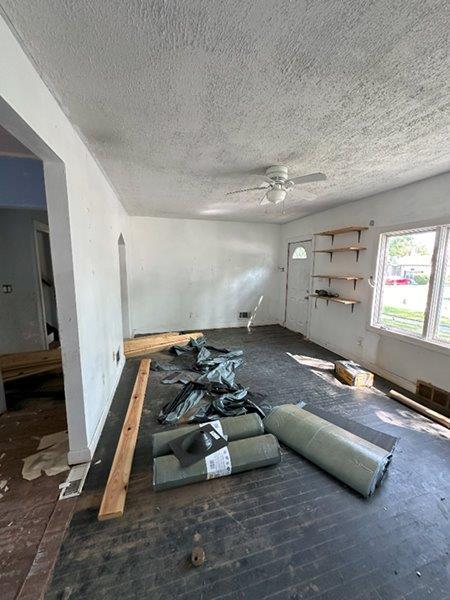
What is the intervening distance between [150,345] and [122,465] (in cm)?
259

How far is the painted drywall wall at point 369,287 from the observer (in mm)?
2760

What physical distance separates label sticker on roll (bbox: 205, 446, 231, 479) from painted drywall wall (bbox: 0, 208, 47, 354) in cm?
322

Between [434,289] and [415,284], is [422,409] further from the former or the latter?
[415,284]

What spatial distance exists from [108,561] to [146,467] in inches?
23.6

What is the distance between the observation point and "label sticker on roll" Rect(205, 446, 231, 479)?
1.71 metres

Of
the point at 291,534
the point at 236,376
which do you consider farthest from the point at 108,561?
the point at 236,376

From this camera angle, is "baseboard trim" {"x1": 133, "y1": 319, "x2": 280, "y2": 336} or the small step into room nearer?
the small step into room

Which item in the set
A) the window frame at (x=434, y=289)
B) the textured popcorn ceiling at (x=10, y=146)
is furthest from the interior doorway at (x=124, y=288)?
the window frame at (x=434, y=289)

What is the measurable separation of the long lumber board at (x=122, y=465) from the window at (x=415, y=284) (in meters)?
3.31

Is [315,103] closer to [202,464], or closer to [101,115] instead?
[101,115]

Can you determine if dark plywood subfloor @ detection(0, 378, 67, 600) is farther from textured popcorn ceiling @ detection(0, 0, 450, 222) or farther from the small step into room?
textured popcorn ceiling @ detection(0, 0, 450, 222)

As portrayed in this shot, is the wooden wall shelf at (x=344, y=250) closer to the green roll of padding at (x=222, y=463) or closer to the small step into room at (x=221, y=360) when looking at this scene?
the small step into room at (x=221, y=360)

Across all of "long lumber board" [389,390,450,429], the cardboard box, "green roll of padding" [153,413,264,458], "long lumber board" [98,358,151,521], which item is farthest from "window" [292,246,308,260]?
"long lumber board" [98,358,151,521]

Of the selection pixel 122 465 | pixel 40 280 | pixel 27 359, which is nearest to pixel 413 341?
pixel 122 465
